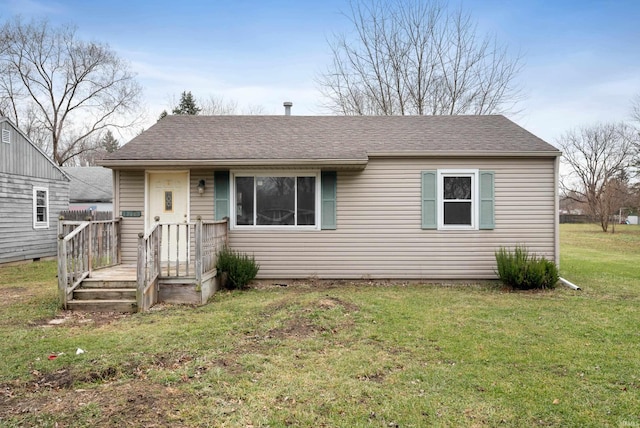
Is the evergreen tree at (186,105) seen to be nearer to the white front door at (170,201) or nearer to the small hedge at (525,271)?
the white front door at (170,201)

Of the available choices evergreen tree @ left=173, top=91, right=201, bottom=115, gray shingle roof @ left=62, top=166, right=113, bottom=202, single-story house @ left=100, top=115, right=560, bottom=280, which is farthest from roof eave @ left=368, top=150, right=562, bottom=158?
evergreen tree @ left=173, top=91, right=201, bottom=115

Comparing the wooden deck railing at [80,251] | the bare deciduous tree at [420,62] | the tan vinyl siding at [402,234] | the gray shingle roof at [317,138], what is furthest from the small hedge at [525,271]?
the bare deciduous tree at [420,62]

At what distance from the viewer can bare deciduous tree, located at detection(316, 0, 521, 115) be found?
18.6m

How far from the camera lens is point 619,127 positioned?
96.2 feet

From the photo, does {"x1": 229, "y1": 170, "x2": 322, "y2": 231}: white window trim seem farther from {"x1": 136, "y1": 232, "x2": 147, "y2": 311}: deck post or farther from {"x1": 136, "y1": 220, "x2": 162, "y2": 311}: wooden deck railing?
{"x1": 136, "y1": 232, "x2": 147, "y2": 311}: deck post

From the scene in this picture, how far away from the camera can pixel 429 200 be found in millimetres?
8438

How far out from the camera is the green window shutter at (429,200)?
8430 mm

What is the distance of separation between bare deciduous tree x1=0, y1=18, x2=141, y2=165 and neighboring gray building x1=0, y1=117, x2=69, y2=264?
498 inches

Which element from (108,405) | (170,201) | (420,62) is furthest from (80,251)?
(420,62)

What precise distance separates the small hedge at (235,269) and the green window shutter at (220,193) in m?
0.87

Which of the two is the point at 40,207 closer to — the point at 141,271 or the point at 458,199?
the point at 141,271

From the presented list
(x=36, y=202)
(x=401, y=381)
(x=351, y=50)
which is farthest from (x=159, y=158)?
(x=351, y=50)

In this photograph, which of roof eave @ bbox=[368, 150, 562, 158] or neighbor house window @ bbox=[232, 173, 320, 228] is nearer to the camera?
roof eave @ bbox=[368, 150, 562, 158]

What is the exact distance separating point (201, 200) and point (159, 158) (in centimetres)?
120
